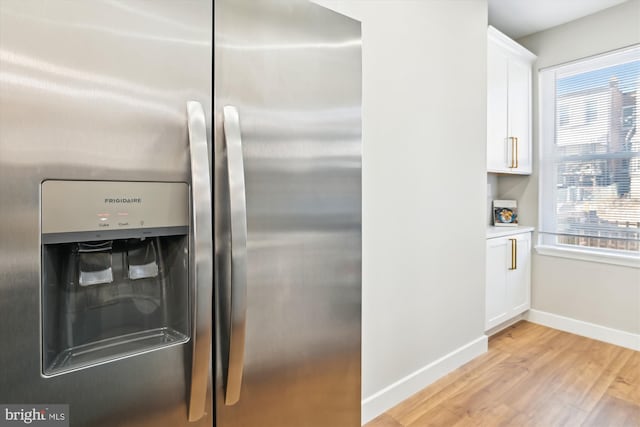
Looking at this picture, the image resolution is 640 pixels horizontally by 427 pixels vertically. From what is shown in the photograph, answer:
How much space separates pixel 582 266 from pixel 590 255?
12 cm

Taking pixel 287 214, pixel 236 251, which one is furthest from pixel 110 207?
pixel 287 214

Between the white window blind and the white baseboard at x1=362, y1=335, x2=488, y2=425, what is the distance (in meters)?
1.43

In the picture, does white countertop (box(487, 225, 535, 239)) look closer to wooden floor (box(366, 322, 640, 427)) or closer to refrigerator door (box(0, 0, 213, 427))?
wooden floor (box(366, 322, 640, 427))

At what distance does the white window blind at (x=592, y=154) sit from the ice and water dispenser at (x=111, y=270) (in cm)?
344

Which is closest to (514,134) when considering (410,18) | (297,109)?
(410,18)

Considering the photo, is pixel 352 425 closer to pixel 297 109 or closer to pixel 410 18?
pixel 297 109

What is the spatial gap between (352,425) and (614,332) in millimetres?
2736

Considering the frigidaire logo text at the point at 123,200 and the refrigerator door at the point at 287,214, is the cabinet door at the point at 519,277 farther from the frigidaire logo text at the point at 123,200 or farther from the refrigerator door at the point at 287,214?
the frigidaire logo text at the point at 123,200

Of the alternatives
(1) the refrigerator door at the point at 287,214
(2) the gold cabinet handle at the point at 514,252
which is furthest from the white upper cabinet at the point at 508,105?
(1) the refrigerator door at the point at 287,214

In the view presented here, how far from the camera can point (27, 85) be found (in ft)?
2.24

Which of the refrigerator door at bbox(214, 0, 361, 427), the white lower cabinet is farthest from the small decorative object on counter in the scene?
the refrigerator door at bbox(214, 0, 361, 427)

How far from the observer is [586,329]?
2938mm

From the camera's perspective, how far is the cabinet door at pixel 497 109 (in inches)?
109

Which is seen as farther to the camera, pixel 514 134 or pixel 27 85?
pixel 514 134
